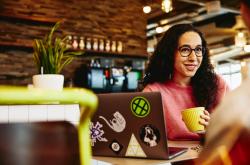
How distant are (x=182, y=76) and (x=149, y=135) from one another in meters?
0.89

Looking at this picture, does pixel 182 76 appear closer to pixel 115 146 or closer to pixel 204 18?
pixel 115 146

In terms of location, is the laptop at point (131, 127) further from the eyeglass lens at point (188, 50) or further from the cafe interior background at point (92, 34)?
the cafe interior background at point (92, 34)

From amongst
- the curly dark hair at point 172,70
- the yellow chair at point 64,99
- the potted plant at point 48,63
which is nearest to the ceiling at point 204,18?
the curly dark hair at point 172,70

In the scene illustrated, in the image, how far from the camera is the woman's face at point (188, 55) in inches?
91.4

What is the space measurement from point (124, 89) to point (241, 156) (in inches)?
237

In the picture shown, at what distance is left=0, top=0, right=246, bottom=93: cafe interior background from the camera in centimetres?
586

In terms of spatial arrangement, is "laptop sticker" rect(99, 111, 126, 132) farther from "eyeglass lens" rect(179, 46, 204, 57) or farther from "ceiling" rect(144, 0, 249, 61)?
"ceiling" rect(144, 0, 249, 61)

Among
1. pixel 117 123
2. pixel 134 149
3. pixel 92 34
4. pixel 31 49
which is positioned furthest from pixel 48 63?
pixel 92 34

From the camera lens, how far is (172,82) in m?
2.48

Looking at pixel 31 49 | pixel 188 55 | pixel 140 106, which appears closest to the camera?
pixel 140 106

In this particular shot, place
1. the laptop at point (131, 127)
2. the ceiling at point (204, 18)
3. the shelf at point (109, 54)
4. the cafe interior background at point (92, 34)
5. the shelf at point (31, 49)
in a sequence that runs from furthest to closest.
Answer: the ceiling at point (204, 18)
the shelf at point (109, 54)
the cafe interior background at point (92, 34)
the shelf at point (31, 49)
the laptop at point (131, 127)

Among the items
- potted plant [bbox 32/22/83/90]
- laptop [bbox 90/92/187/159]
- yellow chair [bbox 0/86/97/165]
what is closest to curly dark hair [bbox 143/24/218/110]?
potted plant [bbox 32/22/83/90]

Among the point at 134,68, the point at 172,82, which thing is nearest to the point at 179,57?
the point at 172,82

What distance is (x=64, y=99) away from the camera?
1.94 ft
